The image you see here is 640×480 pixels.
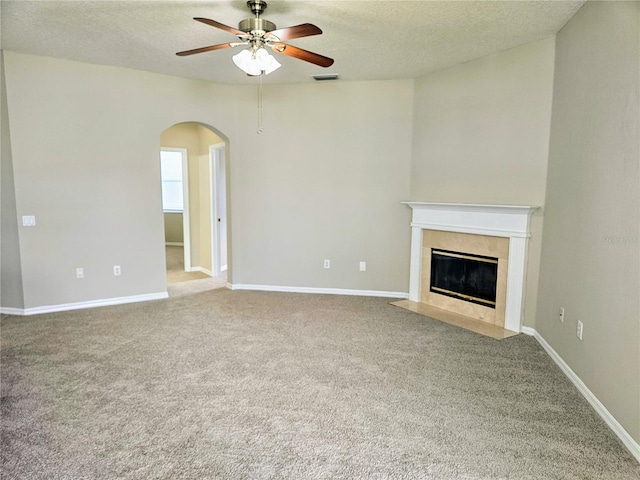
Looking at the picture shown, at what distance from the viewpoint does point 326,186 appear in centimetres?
512

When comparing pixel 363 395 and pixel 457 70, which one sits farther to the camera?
pixel 457 70

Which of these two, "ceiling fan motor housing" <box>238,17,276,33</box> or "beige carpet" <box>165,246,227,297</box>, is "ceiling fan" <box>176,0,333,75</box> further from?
"beige carpet" <box>165,246,227,297</box>

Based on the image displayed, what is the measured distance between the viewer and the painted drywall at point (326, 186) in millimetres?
4910

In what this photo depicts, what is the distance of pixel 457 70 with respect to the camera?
4.26 m

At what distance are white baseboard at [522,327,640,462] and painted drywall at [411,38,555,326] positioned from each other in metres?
0.63

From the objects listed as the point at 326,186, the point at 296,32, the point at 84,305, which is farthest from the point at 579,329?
the point at 84,305

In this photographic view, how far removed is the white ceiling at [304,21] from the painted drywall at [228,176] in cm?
43

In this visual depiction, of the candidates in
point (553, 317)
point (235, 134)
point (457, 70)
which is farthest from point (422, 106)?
point (553, 317)

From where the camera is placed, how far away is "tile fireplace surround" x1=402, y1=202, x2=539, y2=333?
3.71 metres

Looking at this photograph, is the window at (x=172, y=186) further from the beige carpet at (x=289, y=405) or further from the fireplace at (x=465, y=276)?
the fireplace at (x=465, y=276)

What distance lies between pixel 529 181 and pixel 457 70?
1500 mm

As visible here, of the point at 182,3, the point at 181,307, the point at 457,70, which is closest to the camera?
the point at 182,3

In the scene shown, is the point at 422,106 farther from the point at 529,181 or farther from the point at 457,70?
the point at 529,181

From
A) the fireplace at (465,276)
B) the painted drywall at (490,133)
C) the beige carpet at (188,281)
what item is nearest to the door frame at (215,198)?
the beige carpet at (188,281)
